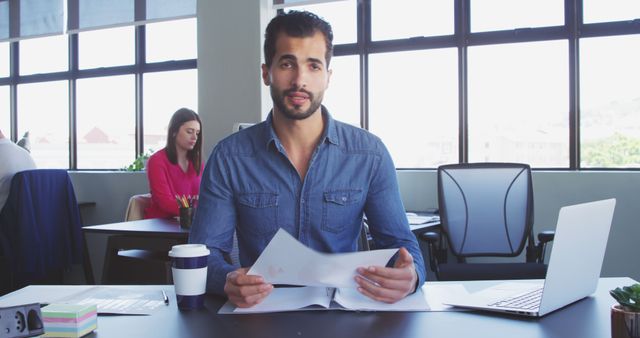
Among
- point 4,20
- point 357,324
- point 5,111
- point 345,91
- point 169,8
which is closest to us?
point 357,324

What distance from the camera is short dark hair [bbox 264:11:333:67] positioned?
1.52 m

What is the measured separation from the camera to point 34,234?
368 cm

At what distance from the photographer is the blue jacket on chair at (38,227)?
3.64m

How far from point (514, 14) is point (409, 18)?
718mm

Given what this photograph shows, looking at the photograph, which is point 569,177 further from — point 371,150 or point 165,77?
point 165,77

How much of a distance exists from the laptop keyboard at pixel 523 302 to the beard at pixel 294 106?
65 centimetres

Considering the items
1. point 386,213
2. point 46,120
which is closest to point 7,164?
point 46,120

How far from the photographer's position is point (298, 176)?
153 centimetres

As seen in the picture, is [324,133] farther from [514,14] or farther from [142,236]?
[514,14]

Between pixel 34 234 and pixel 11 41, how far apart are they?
2.75 meters

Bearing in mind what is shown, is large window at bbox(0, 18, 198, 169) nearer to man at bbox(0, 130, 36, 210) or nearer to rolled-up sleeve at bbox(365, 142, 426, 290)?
man at bbox(0, 130, 36, 210)

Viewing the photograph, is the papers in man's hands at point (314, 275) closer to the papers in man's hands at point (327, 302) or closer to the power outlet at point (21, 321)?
the papers in man's hands at point (327, 302)

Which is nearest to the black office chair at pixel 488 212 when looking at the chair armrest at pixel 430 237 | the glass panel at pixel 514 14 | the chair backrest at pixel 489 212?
the chair backrest at pixel 489 212

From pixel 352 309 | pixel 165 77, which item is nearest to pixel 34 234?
pixel 165 77
